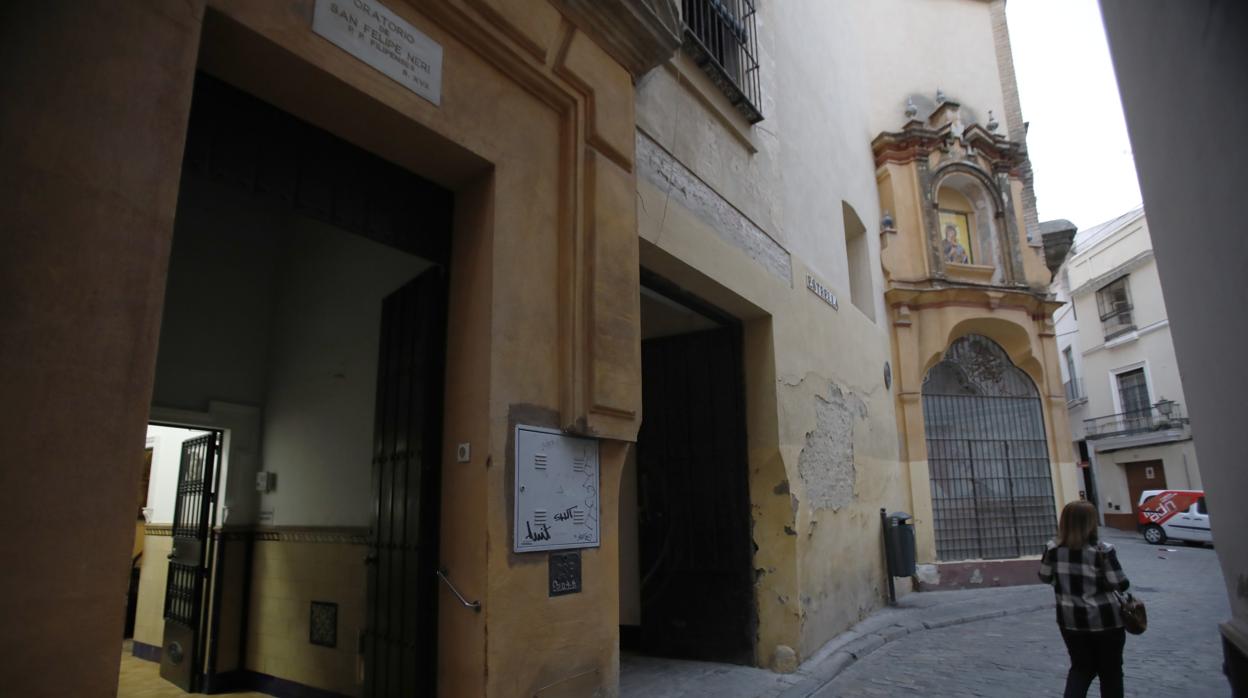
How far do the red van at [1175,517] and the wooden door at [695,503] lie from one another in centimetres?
1888

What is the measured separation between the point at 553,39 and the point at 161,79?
89.8 inches

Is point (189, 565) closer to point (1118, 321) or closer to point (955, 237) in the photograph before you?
point (955, 237)

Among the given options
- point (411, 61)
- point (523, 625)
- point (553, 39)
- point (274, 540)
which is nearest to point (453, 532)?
point (523, 625)

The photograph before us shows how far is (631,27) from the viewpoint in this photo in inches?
186

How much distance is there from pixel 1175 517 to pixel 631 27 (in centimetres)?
2281

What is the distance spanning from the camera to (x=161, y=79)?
2.43 metres

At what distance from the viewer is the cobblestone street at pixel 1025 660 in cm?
577

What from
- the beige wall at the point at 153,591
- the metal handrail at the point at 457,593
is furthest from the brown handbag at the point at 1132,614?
the beige wall at the point at 153,591

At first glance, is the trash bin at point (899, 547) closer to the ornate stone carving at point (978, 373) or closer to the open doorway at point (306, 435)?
the ornate stone carving at point (978, 373)

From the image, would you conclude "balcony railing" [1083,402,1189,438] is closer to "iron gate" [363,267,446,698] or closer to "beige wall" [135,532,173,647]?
"iron gate" [363,267,446,698]

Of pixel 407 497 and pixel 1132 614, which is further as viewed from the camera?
pixel 1132 614

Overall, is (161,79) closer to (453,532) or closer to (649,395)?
(453,532)

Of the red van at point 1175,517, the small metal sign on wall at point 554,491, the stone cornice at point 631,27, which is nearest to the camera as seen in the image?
the small metal sign on wall at point 554,491

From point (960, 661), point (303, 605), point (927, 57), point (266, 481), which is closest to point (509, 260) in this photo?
point (303, 605)
